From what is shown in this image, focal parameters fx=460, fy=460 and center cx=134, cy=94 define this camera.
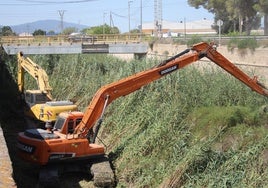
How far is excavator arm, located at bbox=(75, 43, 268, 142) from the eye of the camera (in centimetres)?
1324

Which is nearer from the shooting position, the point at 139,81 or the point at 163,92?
the point at 139,81

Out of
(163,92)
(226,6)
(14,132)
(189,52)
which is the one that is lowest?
(14,132)

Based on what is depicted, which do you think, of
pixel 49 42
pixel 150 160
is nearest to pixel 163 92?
pixel 150 160

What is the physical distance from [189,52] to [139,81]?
2027mm

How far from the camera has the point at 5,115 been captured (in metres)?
21.6

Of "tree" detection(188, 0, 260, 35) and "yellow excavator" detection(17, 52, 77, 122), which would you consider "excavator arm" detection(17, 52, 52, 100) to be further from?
"tree" detection(188, 0, 260, 35)

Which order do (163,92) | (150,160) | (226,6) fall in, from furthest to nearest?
(226,6) < (163,92) < (150,160)

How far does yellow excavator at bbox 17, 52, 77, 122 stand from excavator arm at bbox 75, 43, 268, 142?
3037mm

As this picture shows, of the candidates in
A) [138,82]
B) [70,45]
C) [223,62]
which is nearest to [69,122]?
[138,82]

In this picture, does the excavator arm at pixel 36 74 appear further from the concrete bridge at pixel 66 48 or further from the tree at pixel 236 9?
the tree at pixel 236 9

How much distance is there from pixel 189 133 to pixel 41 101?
275 inches

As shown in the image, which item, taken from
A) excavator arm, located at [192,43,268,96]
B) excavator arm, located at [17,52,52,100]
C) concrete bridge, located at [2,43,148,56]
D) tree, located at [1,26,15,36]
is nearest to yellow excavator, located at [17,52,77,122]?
excavator arm, located at [17,52,52,100]

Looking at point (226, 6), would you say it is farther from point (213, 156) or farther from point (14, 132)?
point (213, 156)

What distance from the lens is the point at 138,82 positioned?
1373 cm
